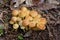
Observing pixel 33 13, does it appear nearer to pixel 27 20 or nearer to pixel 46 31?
pixel 27 20

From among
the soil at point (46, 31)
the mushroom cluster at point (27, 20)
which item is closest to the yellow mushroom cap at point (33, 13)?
the mushroom cluster at point (27, 20)

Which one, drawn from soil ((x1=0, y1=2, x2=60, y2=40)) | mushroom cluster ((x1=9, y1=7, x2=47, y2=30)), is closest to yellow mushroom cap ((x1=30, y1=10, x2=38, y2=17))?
mushroom cluster ((x1=9, y1=7, x2=47, y2=30))

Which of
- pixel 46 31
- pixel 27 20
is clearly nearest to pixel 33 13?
pixel 27 20

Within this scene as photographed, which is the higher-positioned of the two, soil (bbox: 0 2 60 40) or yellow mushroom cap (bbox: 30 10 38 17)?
yellow mushroom cap (bbox: 30 10 38 17)

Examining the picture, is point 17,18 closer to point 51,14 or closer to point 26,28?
point 26,28

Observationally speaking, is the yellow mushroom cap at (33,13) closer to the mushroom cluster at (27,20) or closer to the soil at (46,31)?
the mushroom cluster at (27,20)

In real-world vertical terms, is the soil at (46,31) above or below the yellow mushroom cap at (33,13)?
below

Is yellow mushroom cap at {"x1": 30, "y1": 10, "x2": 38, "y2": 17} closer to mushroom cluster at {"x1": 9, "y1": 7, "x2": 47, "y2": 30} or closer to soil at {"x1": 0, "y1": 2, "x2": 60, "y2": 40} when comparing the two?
mushroom cluster at {"x1": 9, "y1": 7, "x2": 47, "y2": 30}

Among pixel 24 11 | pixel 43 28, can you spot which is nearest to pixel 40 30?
pixel 43 28
